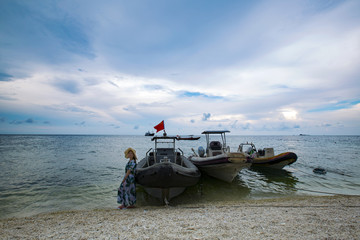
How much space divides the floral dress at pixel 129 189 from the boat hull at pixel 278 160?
41.7 feet

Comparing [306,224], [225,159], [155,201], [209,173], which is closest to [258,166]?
[209,173]

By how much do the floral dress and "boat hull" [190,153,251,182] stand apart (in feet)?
17.5

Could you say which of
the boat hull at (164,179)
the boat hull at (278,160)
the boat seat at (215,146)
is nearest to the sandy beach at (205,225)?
the boat hull at (164,179)

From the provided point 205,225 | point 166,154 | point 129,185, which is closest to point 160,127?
point 166,154

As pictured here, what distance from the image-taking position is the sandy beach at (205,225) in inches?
164

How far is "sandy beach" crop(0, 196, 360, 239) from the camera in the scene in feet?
13.7

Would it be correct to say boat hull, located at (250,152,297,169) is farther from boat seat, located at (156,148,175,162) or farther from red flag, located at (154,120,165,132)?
red flag, located at (154,120,165,132)

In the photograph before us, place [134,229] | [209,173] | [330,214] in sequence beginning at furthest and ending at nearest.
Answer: [209,173] → [330,214] → [134,229]

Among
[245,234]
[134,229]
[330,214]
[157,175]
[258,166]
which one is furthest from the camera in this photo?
[258,166]

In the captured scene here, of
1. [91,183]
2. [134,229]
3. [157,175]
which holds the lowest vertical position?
[91,183]

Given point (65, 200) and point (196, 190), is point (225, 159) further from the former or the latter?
point (65, 200)

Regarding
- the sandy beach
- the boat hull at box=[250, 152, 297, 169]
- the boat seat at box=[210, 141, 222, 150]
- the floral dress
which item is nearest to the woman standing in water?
the floral dress

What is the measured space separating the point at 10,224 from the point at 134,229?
4.27m

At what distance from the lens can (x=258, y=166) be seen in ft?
55.8
